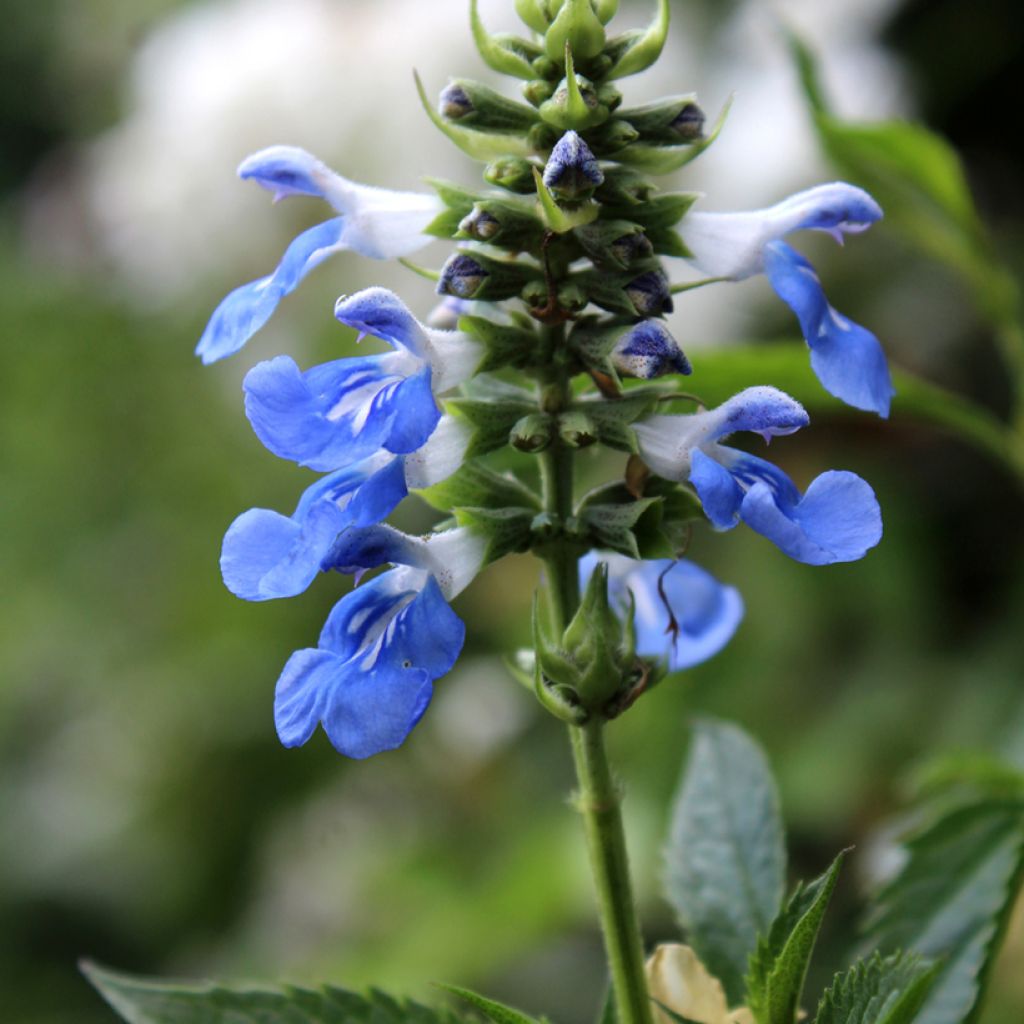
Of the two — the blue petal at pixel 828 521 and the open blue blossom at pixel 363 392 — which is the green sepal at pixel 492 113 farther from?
the blue petal at pixel 828 521

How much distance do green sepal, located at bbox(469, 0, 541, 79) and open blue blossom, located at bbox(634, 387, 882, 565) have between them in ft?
0.52

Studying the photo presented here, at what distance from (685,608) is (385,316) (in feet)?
0.74

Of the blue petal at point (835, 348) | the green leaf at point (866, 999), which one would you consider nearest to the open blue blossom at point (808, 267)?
the blue petal at point (835, 348)

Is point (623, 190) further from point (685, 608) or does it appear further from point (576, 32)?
point (685, 608)

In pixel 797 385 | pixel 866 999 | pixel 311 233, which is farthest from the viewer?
pixel 797 385

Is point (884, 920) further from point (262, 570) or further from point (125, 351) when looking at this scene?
point (125, 351)

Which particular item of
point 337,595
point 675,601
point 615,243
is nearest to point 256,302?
point 615,243

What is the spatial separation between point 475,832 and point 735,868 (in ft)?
4.10

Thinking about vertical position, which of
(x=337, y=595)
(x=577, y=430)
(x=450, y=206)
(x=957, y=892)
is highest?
(x=450, y=206)

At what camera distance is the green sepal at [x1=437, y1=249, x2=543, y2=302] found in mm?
541

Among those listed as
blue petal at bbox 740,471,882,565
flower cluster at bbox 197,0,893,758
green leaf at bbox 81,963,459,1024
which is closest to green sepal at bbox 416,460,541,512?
flower cluster at bbox 197,0,893,758

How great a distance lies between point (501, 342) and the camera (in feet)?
1.85

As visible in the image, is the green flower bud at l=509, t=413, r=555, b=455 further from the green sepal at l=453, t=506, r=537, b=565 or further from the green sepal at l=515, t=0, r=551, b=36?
the green sepal at l=515, t=0, r=551, b=36

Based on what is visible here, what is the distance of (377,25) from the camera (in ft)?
7.91
